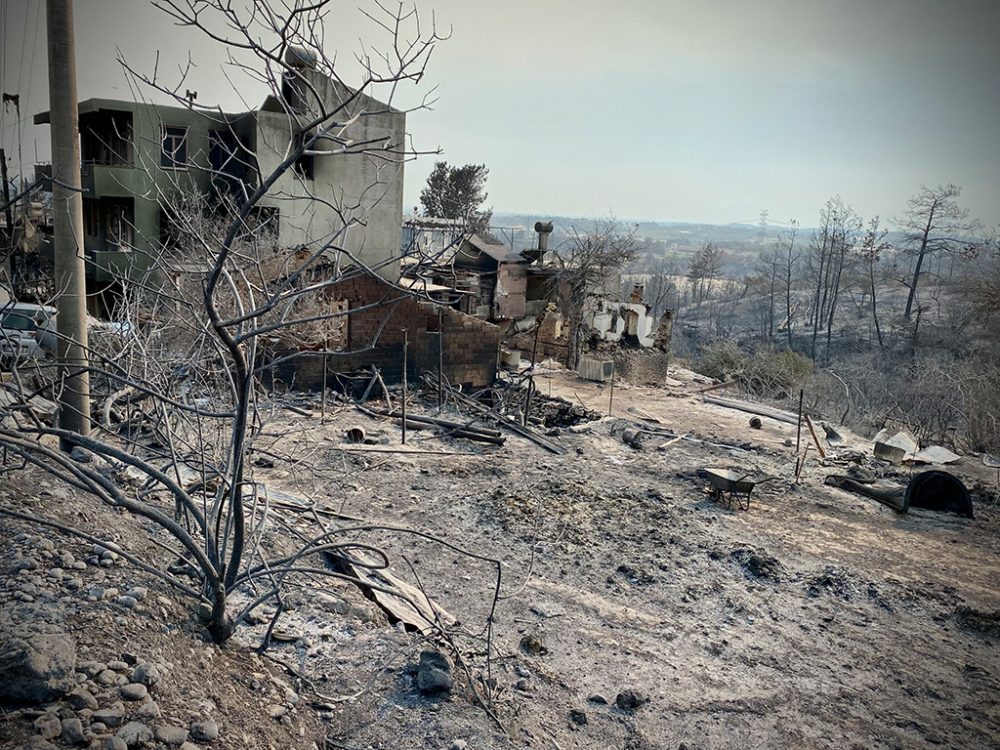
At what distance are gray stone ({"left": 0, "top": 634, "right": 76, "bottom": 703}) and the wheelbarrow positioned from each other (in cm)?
889

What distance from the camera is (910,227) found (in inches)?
1532

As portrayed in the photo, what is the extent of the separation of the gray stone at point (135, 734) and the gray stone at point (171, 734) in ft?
0.13

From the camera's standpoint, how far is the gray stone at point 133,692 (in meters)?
3.27

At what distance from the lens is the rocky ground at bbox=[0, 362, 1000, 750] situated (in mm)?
3645

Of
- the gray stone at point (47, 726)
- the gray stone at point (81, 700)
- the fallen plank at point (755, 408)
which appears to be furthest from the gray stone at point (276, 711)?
the fallen plank at point (755, 408)

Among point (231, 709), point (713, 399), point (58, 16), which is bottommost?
point (713, 399)

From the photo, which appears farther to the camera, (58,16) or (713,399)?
(713,399)

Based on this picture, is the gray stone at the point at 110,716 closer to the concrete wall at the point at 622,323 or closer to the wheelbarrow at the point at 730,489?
the wheelbarrow at the point at 730,489

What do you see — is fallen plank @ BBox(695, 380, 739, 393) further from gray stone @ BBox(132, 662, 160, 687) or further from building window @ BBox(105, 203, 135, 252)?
Result: gray stone @ BBox(132, 662, 160, 687)

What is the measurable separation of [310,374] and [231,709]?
1205 cm

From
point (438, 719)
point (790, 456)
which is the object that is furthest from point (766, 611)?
point (790, 456)

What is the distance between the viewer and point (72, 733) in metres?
2.96

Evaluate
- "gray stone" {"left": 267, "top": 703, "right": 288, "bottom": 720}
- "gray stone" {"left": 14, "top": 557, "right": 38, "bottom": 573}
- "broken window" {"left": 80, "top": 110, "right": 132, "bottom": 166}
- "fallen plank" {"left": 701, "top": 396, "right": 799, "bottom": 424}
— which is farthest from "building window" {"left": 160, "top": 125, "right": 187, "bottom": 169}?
"fallen plank" {"left": 701, "top": 396, "right": 799, "bottom": 424}

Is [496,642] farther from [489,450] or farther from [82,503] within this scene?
[489,450]
